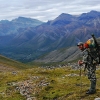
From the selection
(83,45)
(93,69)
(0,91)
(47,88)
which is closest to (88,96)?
(93,69)

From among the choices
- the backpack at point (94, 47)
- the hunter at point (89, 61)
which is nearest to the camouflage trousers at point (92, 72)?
the hunter at point (89, 61)

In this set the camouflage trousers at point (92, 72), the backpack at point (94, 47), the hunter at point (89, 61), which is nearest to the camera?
the backpack at point (94, 47)

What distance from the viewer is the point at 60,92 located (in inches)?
1128

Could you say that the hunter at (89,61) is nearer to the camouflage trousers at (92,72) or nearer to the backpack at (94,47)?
the camouflage trousers at (92,72)

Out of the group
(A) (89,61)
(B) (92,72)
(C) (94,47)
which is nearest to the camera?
(C) (94,47)

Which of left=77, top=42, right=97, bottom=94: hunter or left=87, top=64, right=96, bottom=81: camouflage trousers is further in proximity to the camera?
left=87, top=64, right=96, bottom=81: camouflage trousers

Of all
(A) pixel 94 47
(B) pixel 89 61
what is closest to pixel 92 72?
(B) pixel 89 61

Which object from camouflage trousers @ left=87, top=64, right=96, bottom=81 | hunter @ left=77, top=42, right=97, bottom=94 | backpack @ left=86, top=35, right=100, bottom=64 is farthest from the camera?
camouflage trousers @ left=87, top=64, right=96, bottom=81

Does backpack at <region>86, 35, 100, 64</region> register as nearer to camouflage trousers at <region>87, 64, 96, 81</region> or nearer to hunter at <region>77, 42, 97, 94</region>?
hunter at <region>77, 42, 97, 94</region>

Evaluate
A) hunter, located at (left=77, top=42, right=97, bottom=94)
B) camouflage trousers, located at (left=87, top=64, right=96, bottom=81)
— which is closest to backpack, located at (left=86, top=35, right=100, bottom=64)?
hunter, located at (left=77, top=42, right=97, bottom=94)

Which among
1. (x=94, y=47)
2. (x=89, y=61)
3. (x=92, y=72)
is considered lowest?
(x=92, y=72)

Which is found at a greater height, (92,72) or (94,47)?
(94,47)

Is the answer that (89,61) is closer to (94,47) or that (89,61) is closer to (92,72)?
(92,72)

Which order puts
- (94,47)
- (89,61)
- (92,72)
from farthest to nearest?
(92,72) < (89,61) < (94,47)
